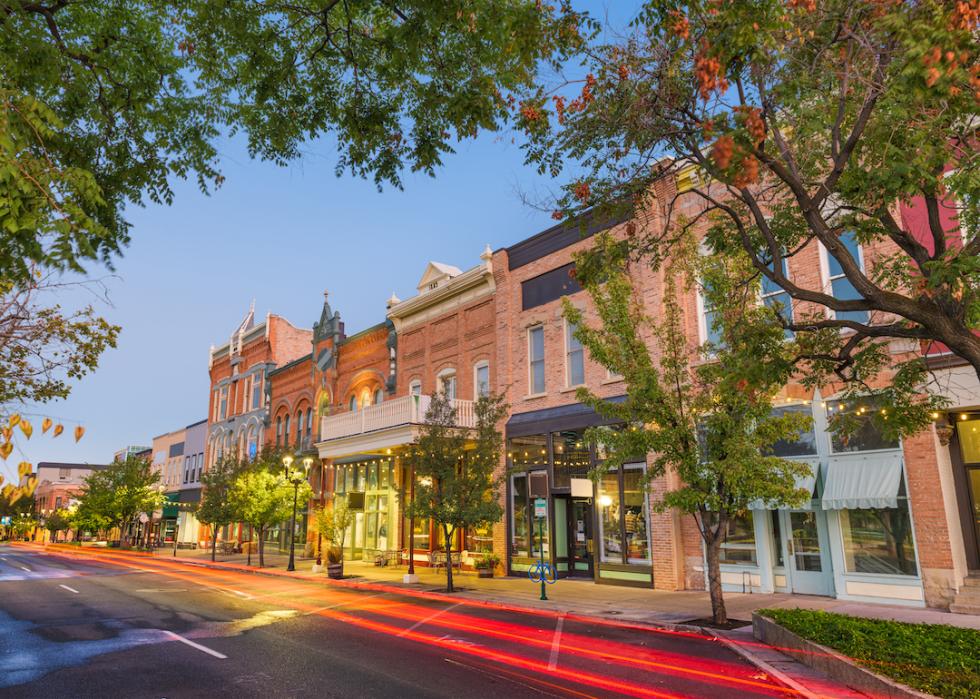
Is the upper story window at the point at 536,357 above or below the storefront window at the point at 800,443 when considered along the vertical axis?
above

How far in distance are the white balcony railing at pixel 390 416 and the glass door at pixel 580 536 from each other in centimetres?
497

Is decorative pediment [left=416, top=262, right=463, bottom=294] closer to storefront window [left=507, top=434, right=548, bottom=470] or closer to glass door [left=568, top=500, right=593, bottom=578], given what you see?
storefront window [left=507, top=434, right=548, bottom=470]

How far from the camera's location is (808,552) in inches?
626

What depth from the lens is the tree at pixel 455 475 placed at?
62.8 ft

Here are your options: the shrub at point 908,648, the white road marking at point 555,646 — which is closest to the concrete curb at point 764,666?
the shrub at point 908,648

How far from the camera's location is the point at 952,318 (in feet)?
25.5

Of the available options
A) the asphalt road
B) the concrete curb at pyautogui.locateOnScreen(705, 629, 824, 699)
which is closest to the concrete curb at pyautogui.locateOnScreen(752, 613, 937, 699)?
the concrete curb at pyautogui.locateOnScreen(705, 629, 824, 699)

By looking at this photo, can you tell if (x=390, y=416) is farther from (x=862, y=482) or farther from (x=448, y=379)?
(x=862, y=482)

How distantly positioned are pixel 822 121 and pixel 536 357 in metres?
16.0

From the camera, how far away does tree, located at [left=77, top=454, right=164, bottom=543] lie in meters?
50.6

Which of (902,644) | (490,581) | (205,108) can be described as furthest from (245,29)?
(490,581)

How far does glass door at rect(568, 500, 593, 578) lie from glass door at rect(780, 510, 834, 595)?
22.9 feet

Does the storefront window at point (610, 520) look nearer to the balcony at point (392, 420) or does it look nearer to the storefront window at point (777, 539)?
the storefront window at point (777, 539)

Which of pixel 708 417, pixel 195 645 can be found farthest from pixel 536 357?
pixel 195 645
